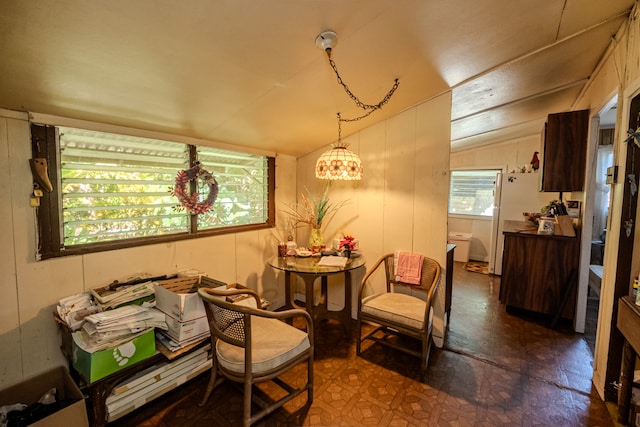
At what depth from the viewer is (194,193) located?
234 cm

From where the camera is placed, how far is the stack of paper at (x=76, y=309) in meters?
1.59

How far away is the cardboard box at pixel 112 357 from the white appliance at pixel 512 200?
4.59m

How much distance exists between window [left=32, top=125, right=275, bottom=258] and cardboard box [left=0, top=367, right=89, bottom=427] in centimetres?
74

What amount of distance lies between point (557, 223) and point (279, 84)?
3.32 meters

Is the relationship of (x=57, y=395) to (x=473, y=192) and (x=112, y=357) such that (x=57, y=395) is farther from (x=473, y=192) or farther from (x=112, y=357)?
(x=473, y=192)

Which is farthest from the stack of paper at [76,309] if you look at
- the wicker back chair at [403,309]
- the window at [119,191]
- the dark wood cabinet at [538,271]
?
the dark wood cabinet at [538,271]

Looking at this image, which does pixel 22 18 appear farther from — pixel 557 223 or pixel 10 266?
pixel 557 223

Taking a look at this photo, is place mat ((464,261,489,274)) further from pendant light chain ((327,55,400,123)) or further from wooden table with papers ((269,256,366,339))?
pendant light chain ((327,55,400,123))

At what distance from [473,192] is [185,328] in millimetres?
5946

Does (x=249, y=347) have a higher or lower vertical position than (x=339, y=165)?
lower

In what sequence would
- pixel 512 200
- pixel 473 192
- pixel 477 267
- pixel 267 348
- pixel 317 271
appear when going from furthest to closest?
pixel 473 192, pixel 477 267, pixel 512 200, pixel 317 271, pixel 267 348

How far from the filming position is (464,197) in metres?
5.98

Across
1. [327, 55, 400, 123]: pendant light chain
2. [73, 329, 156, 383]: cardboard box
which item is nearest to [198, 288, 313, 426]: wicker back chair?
[73, 329, 156, 383]: cardboard box

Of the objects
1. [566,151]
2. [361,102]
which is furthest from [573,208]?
[361,102]
